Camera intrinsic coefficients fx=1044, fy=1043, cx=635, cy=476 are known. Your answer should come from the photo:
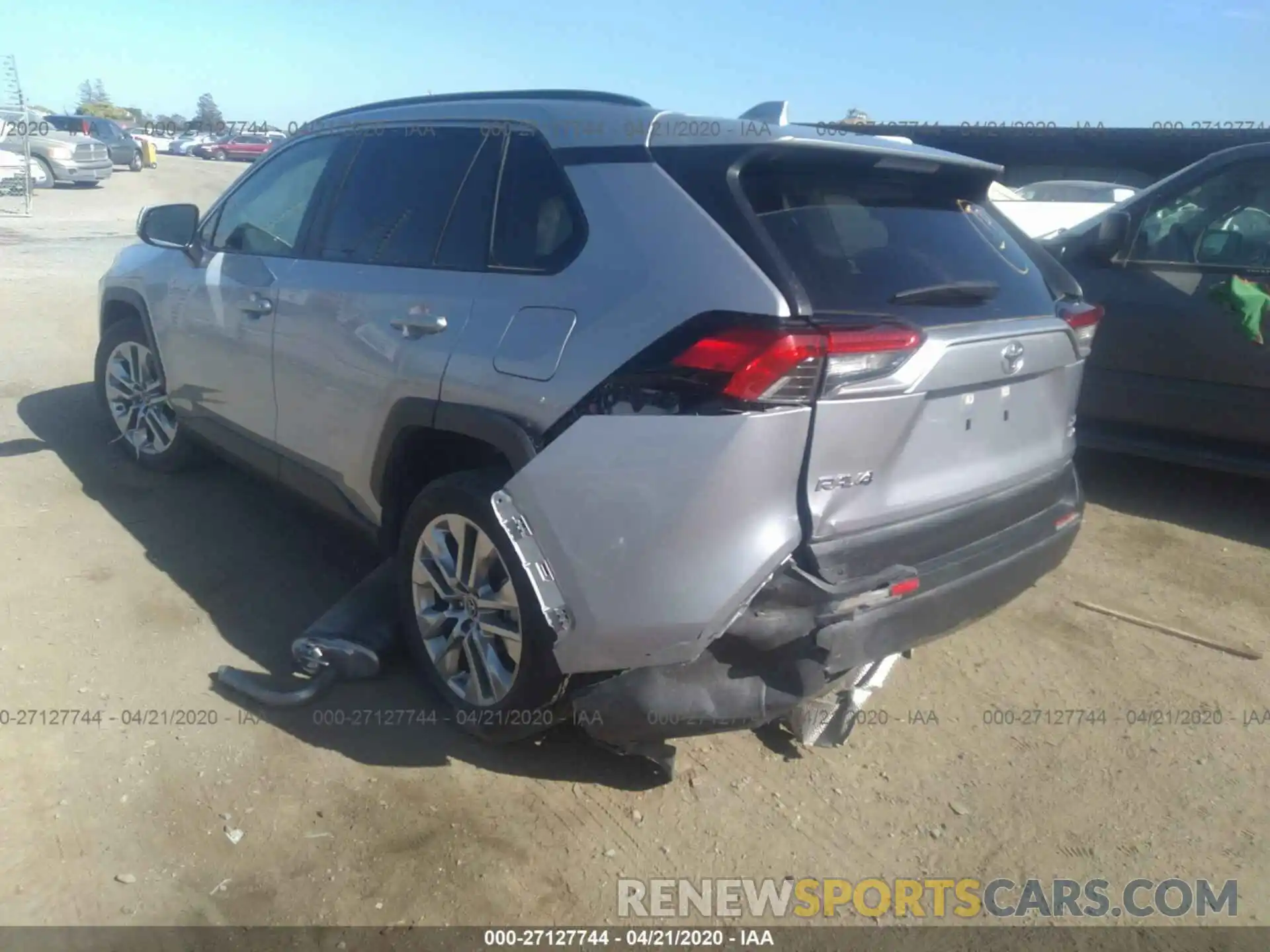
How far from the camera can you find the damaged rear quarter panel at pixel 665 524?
8.16 ft

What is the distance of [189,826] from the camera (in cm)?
289

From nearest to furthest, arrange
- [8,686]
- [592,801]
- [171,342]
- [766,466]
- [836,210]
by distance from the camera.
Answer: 1. [766,466]
2. [836,210]
3. [592,801]
4. [8,686]
5. [171,342]

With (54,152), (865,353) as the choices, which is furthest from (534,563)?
(54,152)

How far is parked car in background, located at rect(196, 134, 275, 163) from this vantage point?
45906mm

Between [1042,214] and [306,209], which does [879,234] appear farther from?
[1042,214]

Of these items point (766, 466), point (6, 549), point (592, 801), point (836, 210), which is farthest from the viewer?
point (6, 549)

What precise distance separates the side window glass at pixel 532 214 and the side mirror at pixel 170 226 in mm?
2259

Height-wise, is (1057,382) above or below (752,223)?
below

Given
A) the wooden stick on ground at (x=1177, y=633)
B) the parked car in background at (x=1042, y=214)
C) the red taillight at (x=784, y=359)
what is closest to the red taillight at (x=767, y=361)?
the red taillight at (x=784, y=359)

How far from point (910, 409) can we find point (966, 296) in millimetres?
452

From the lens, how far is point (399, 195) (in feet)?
12.0

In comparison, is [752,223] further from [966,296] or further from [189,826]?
[189,826]

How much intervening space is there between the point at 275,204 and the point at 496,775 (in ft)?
8.61

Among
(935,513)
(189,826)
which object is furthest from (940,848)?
(189,826)
